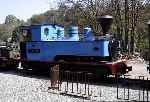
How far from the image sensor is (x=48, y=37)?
17.3 m

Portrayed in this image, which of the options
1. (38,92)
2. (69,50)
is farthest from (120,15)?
(38,92)

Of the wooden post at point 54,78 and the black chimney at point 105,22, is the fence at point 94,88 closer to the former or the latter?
the wooden post at point 54,78

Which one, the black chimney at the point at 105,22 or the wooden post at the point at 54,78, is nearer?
the wooden post at the point at 54,78

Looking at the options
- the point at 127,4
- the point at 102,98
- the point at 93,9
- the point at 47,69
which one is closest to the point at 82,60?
the point at 47,69

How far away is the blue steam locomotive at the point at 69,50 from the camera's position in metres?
14.5

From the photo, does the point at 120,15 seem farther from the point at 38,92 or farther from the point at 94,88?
the point at 38,92

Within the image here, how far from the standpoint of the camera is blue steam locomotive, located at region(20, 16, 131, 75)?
14531 mm

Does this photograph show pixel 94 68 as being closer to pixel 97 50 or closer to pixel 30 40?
pixel 97 50

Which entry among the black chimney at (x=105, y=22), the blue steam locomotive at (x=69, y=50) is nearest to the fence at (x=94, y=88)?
the blue steam locomotive at (x=69, y=50)

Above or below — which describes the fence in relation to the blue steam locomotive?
below

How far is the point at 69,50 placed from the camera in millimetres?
15828

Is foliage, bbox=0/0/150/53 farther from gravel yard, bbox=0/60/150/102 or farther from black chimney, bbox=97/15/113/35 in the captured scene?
gravel yard, bbox=0/60/150/102

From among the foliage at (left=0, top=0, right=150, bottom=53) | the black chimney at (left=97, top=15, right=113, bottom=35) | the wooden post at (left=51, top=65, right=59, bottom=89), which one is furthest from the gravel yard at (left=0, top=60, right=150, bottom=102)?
the foliage at (left=0, top=0, right=150, bottom=53)

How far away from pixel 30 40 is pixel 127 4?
1280 centimetres
